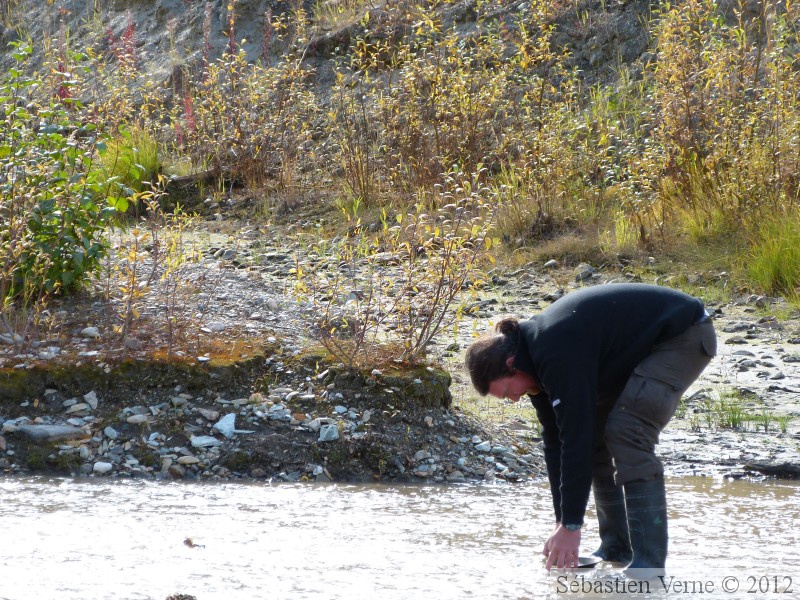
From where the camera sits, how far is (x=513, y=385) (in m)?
3.57

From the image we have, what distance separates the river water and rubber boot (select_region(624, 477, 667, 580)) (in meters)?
0.09

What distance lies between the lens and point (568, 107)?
10.6 metres

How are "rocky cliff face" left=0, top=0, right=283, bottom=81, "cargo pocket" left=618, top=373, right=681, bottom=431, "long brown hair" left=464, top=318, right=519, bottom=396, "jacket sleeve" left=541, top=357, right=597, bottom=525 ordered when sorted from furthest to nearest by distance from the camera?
"rocky cliff face" left=0, top=0, right=283, bottom=81, "cargo pocket" left=618, top=373, right=681, bottom=431, "long brown hair" left=464, top=318, right=519, bottom=396, "jacket sleeve" left=541, top=357, right=597, bottom=525

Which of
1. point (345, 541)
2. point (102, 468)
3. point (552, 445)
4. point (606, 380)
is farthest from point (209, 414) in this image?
point (606, 380)

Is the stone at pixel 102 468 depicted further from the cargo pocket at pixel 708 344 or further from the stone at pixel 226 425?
the cargo pocket at pixel 708 344

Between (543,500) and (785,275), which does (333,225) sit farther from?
(543,500)

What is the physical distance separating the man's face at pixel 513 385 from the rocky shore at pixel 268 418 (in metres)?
1.72

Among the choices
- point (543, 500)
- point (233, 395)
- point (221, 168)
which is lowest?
point (543, 500)

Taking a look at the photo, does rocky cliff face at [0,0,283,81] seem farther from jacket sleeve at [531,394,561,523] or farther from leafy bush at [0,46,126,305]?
jacket sleeve at [531,394,561,523]

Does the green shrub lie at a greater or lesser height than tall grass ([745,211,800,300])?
greater

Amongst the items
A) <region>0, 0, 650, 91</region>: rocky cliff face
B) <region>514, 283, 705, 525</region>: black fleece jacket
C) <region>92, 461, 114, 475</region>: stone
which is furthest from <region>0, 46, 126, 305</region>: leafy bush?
<region>0, 0, 650, 91</region>: rocky cliff face

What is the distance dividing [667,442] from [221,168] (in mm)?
7084

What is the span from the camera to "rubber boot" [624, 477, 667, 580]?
369 cm

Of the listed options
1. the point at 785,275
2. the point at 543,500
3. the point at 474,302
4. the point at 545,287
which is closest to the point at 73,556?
the point at 543,500
